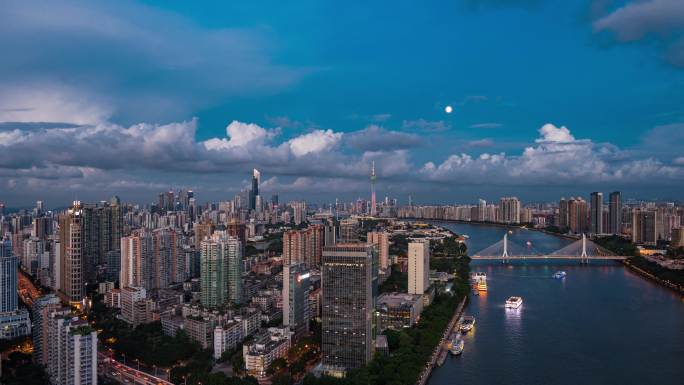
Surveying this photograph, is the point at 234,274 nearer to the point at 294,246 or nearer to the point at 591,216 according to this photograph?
the point at 294,246

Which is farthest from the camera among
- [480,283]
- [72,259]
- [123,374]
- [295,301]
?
[480,283]

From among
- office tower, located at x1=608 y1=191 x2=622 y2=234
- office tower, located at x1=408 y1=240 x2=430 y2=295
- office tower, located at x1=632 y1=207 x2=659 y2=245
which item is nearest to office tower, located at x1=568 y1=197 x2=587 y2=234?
office tower, located at x1=608 y1=191 x2=622 y2=234

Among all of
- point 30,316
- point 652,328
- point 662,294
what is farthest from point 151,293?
point 662,294

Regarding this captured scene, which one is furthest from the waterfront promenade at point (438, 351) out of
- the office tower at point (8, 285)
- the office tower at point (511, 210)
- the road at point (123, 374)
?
the office tower at point (511, 210)

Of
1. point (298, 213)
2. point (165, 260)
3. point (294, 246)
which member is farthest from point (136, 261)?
point (298, 213)

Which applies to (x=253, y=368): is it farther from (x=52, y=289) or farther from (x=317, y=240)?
(x=317, y=240)
